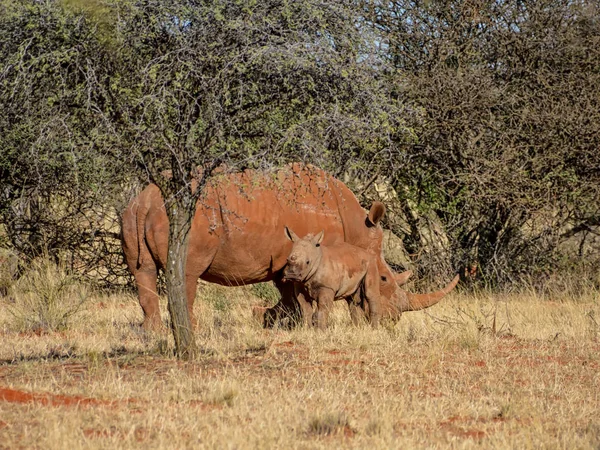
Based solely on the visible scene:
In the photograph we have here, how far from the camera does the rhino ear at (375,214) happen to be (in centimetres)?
1108

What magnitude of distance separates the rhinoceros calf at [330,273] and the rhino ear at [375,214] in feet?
1.64

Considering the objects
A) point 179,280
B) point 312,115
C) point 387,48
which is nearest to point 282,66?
point 312,115

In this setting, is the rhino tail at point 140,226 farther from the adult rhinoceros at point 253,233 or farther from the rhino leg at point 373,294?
the rhino leg at point 373,294

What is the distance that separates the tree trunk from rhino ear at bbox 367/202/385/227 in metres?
3.19

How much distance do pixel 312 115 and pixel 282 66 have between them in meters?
0.51

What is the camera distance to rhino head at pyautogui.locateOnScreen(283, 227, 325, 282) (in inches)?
393

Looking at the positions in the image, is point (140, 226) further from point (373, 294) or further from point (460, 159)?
point (460, 159)

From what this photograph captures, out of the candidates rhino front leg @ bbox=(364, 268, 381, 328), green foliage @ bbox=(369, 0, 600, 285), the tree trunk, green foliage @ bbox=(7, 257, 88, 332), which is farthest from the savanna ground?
green foliage @ bbox=(369, 0, 600, 285)

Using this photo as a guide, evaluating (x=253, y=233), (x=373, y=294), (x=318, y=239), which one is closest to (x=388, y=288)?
(x=373, y=294)

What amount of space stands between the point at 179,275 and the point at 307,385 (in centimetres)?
172

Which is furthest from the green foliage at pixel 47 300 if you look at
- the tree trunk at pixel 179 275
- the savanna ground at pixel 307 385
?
the tree trunk at pixel 179 275

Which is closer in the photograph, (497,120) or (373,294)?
(373,294)

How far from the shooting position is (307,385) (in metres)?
7.30

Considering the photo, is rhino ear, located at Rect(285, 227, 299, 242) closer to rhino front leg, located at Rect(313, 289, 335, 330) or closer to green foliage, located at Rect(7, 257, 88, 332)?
rhino front leg, located at Rect(313, 289, 335, 330)
